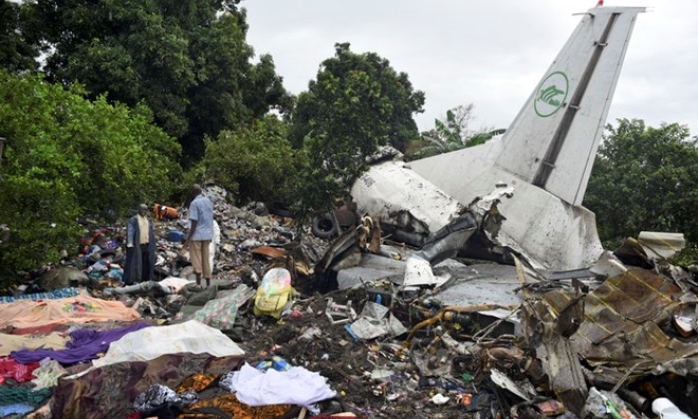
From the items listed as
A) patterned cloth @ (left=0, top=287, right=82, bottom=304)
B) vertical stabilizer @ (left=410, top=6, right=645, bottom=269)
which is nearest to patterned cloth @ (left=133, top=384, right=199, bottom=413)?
patterned cloth @ (left=0, top=287, right=82, bottom=304)

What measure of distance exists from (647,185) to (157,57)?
1533cm

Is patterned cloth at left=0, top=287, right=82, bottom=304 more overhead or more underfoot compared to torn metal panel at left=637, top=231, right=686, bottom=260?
more underfoot

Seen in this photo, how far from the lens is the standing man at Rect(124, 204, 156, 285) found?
8.16 metres

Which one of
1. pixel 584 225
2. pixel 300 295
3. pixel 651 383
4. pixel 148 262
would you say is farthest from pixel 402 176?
pixel 651 383

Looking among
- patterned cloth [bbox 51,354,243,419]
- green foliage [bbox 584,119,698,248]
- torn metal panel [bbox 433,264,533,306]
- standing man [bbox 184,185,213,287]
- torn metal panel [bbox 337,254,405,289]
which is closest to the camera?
patterned cloth [bbox 51,354,243,419]

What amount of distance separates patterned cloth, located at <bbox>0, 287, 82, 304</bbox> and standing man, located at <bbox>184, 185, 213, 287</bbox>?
5.42 feet

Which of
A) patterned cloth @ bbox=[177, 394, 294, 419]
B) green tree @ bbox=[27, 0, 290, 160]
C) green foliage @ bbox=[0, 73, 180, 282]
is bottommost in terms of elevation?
patterned cloth @ bbox=[177, 394, 294, 419]

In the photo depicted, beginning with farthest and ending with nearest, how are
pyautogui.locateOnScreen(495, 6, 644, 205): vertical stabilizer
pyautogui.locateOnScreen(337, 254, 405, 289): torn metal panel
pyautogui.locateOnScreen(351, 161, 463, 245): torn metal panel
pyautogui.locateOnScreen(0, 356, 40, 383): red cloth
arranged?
pyautogui.locateOnScreen(351, 161, 463, 245): torn metal panel, pyautogui.locateOnScreen(495, 6, 644, 205): vertical stabilizer, pyautogui.locateOnScreen(337, 254, 405, 289): torn metal panel, pyautogui.locateOnScreen(0, 356, 40, 383): red cloth

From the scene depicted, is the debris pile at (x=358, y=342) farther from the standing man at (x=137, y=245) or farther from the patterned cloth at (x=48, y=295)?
the standing man at (x=137, y=245)

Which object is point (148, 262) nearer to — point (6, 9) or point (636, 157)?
point (6, 9)

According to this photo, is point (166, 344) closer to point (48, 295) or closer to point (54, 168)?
point (48, 295)

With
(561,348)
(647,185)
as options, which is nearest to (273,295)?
(561,348)

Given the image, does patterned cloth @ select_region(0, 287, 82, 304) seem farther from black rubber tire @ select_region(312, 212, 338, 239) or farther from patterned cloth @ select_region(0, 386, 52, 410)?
black rubber tire @ select_region(312, 212, 338, 239)

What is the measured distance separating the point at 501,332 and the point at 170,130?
1384 cm
